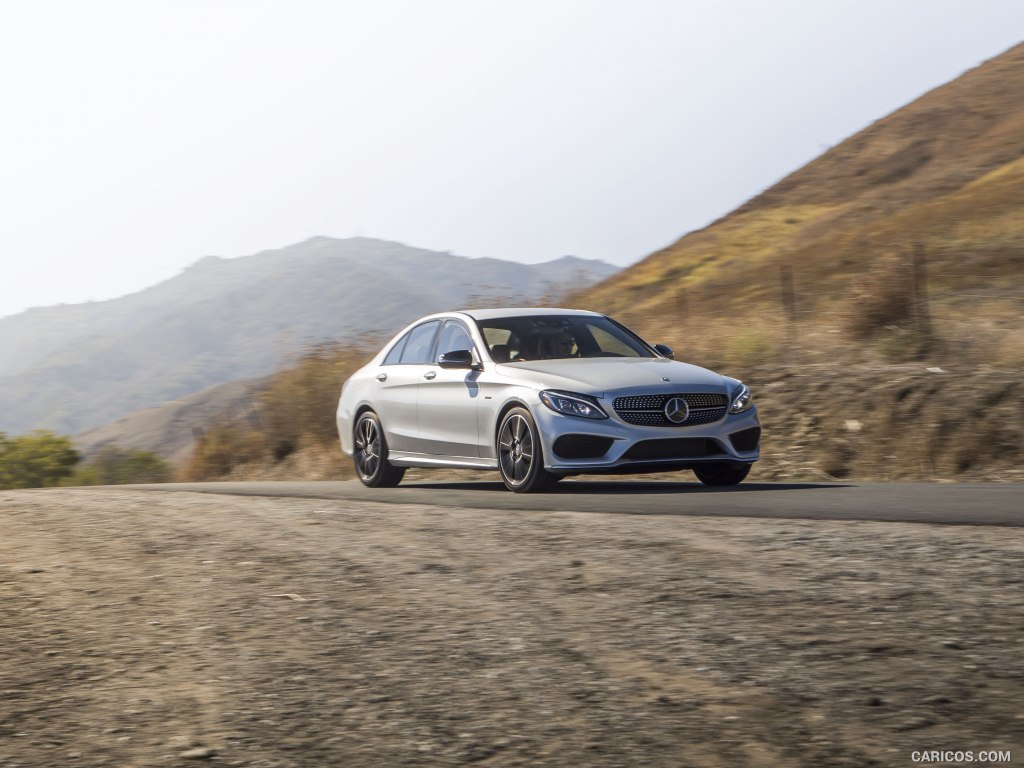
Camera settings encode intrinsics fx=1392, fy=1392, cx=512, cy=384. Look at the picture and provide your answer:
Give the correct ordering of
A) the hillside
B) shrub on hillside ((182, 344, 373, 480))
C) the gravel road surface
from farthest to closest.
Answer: shrub on hillside ((182, 344, 373, 480))
the hillside
the gravel road surface

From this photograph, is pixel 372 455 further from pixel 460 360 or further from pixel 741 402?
pixel 741 402

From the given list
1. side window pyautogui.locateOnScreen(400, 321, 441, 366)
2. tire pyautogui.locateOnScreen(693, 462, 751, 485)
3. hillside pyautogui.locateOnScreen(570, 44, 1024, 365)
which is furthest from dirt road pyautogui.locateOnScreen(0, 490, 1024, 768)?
hillside pyautogui.locateOnScreen(570, 44, 1024, 365)

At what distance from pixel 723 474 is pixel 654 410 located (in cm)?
122

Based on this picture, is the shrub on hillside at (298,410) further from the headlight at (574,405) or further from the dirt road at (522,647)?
the dirt road at (522,647)

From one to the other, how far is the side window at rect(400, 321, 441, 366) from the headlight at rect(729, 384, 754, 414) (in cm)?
302

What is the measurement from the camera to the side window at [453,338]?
12109mm

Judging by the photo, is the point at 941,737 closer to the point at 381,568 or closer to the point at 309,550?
the point at 381,568

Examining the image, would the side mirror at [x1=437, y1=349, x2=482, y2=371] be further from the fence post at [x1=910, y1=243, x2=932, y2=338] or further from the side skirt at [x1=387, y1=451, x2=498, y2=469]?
the fence post at [x1=910, y1=243, x2=932, y2=338]

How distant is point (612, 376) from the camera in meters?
10.7

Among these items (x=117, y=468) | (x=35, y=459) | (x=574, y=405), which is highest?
(x=574, y=405)

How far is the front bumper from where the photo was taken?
10320 mm

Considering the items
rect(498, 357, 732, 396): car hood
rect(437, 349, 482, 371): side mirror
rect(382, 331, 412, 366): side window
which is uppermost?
rect(382, 331, 412, 366): side window

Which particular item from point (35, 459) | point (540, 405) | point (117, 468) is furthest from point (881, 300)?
point (117, 468)

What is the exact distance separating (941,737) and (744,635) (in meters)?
1.33
